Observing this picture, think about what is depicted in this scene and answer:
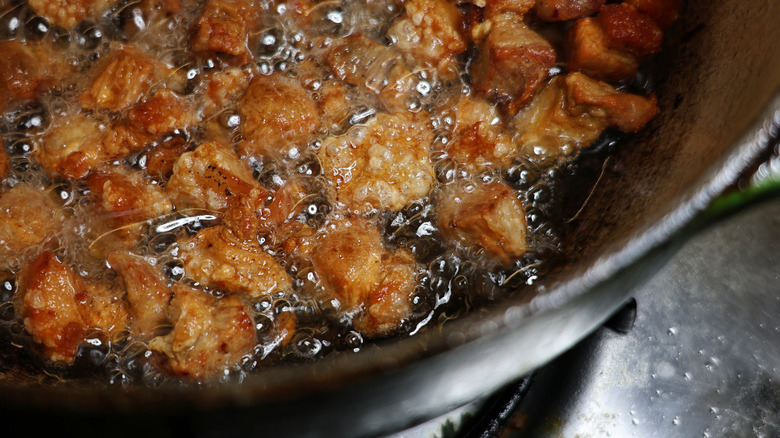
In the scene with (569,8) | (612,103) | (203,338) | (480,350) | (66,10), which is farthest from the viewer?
(66,10)

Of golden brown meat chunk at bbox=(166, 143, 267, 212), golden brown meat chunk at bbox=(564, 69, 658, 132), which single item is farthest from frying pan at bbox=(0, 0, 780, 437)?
golden brown meat chunk at bbox=(166, 143, 267, 212)

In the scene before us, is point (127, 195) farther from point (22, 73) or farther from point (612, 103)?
point (612, 103)

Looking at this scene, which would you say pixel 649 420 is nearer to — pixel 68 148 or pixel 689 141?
pixel 689 141

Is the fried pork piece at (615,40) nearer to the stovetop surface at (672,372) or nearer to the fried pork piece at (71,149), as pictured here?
the stovetop surface at (672,372)

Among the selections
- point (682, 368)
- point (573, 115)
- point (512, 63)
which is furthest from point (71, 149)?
point (682, 368)

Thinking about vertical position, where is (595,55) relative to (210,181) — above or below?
above

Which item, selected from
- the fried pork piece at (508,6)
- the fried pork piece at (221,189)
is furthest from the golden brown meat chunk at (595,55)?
the fried pork piece at (221,189)

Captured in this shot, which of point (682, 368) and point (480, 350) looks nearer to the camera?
point (480, 350)
